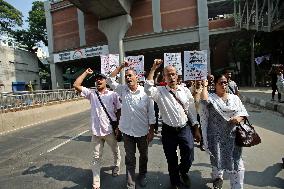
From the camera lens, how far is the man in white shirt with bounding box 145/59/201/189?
430 cm

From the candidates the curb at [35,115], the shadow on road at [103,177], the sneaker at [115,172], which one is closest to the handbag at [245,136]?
the shadow on road at [103,177]

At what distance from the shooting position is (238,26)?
101 feet

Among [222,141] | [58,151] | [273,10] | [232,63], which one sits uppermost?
[273,10]

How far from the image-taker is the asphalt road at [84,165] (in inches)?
193

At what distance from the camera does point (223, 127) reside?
3.97m

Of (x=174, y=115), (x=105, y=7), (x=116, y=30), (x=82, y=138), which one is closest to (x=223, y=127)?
(x=174, y=115)

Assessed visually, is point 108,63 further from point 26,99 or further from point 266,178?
point 26,99

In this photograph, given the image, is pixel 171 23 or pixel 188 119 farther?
pixel 171 23

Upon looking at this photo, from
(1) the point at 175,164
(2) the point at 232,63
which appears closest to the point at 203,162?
(1) the point at 175,164

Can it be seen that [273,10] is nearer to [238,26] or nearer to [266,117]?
[238,26]

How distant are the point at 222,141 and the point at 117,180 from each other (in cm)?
203

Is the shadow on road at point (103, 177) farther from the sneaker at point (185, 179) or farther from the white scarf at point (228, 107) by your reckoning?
the white scarf at point (228, 107)

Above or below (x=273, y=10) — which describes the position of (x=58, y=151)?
below

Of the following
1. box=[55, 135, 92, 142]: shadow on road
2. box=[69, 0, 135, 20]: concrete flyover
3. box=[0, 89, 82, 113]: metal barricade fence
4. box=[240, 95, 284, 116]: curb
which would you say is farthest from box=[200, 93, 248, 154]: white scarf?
box=[69, 0, 135, 20]: concrete flyover
